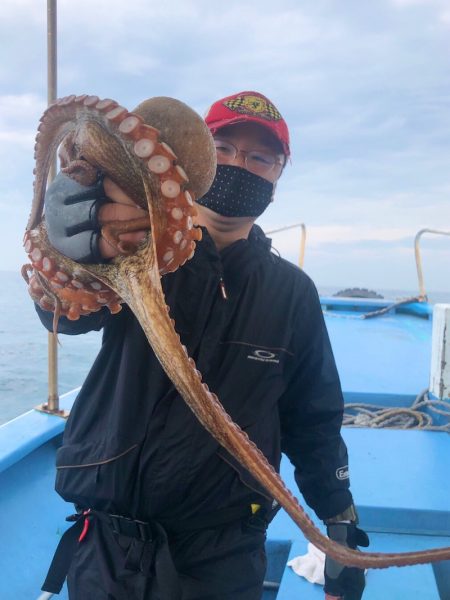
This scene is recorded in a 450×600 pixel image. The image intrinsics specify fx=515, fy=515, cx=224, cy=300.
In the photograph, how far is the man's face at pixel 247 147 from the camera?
254 centimetres

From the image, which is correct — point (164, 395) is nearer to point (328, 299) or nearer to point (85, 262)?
point (85, 262)

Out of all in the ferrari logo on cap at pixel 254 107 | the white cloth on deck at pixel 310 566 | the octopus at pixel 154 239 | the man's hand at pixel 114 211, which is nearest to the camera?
the octopus at pixel 154 239

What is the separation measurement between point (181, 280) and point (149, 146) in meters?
1.03

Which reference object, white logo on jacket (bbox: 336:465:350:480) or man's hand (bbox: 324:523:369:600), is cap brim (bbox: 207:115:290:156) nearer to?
white logo on jacket (bbox: 336:465:350:480)

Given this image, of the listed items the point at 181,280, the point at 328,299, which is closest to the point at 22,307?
the point at 328,299

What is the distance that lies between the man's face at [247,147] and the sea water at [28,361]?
2.90 metres

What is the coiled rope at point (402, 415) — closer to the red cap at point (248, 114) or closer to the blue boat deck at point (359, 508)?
the blue boat deck at point (359, 508)

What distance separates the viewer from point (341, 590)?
2.58m

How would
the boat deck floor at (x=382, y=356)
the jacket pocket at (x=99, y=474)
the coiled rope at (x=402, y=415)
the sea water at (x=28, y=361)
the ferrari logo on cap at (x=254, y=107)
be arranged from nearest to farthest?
1. the jacket pocket at (x=99, y=474)
2. the ferrari logo on cap at (x=254, y=107)
3. the coiled rope at (x=402, y=415)
4. the boat deck floor at (x=382, y=356)
5. the sea water at (x=28, y=361)

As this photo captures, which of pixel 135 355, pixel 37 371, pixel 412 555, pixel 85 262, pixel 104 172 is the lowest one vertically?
pixel 37 371

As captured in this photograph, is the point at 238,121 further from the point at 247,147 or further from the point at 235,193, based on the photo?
the point at 235,193

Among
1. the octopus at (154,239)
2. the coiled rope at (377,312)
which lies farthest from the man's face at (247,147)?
the coiled rope at (377,312)

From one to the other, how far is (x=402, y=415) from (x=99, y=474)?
426 cm

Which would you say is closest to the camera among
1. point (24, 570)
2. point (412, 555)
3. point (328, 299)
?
point (412, 555)
